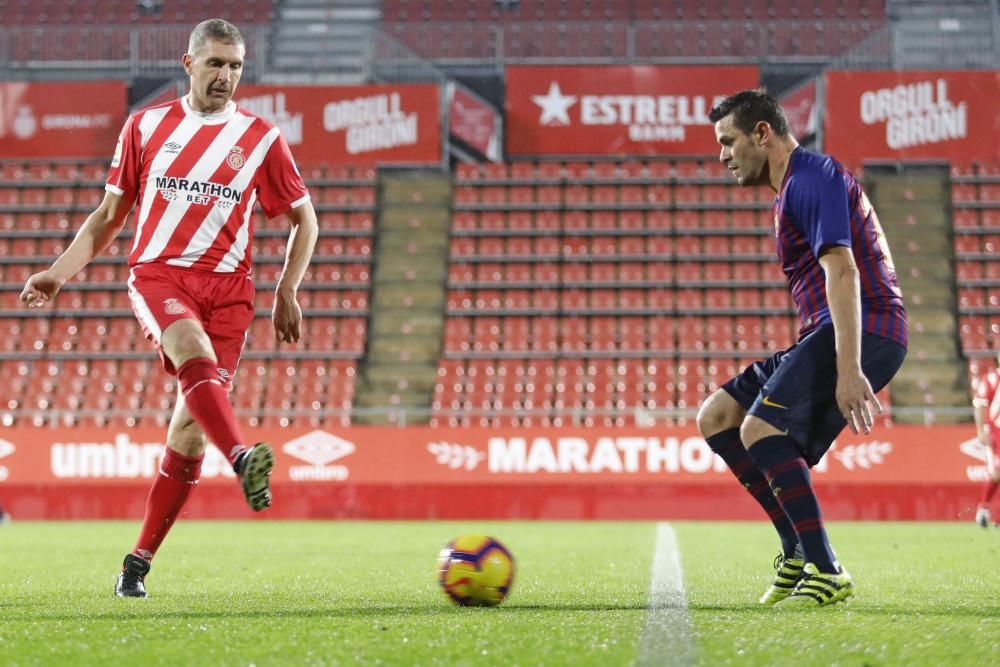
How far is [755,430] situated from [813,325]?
0.42 metres

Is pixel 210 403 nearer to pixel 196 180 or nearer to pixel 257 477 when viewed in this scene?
pixel 257 477

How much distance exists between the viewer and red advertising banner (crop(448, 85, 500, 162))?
76.4 ft

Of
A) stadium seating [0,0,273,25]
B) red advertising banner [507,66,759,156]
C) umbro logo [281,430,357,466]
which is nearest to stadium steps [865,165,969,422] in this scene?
red advertising banner [507,66,759,156]

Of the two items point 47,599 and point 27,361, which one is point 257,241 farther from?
point 47,599

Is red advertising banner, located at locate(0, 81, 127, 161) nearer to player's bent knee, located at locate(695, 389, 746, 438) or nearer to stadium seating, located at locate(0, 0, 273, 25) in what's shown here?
stadium seating, located at locate(0, 0, 273, 25)

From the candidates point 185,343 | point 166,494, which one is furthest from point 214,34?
point 166,494

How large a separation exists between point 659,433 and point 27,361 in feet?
33.1

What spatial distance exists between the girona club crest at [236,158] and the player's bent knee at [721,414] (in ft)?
6.53

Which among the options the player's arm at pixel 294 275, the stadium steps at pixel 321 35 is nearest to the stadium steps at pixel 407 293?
the stadium steps at pixel 321 35

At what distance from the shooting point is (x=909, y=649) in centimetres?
332

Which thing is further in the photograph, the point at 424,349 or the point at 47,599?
the point at 424,349

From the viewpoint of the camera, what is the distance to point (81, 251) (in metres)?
5.20

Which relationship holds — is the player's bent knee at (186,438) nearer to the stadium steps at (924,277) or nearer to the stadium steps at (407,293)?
the stadium steps at (407,293)

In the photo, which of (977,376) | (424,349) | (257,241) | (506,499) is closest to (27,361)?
(257,241)
